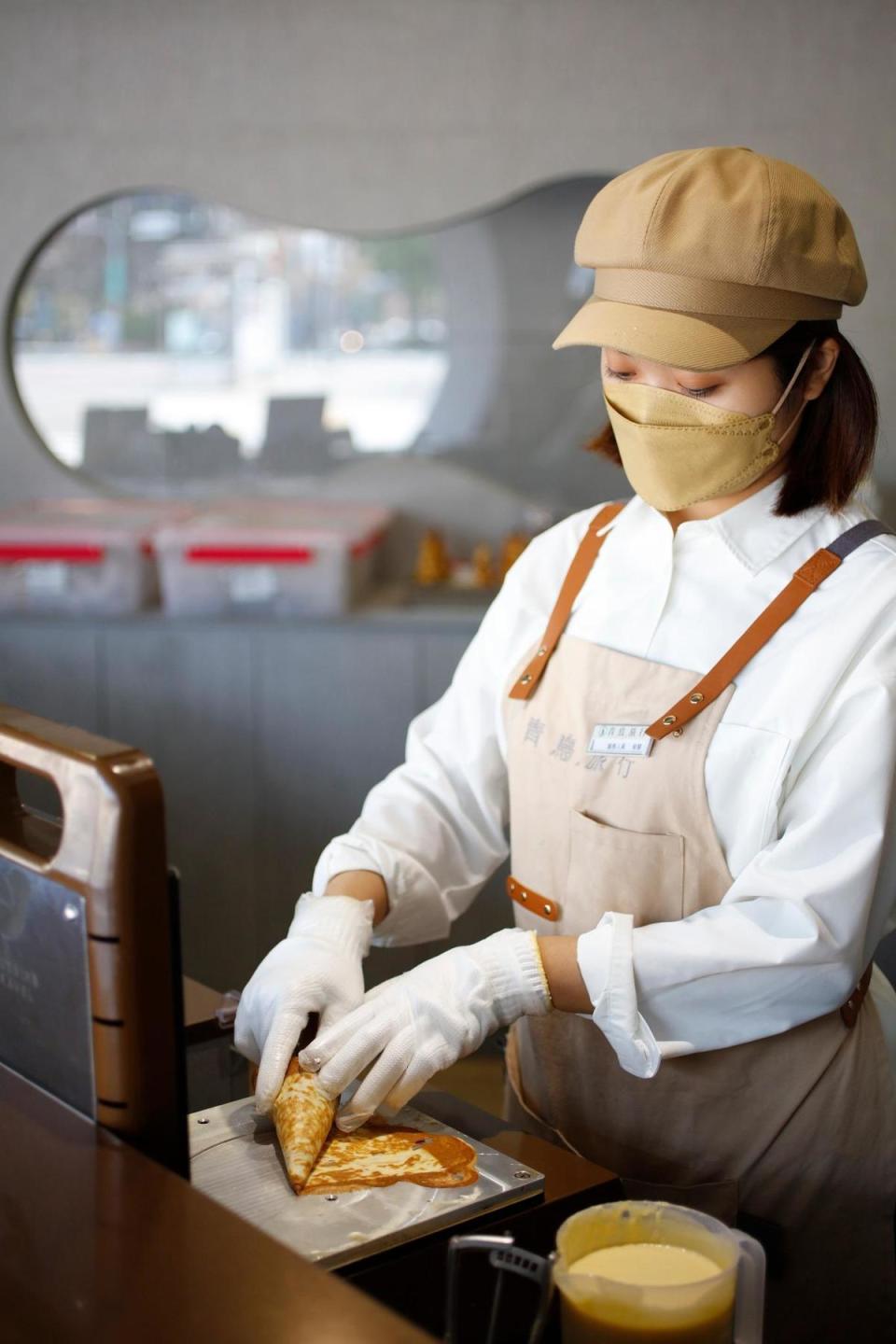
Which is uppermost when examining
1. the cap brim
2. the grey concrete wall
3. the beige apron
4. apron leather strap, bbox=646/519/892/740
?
the grey concrete wall

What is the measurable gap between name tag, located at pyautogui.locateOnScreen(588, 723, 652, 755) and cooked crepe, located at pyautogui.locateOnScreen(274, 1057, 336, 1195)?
47 centimetres

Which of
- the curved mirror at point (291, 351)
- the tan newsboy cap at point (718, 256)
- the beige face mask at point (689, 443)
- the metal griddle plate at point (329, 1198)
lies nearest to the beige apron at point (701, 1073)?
the beige face mask at point (689, 443)

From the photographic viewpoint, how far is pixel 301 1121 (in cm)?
115

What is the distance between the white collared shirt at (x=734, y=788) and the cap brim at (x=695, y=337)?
0.18m

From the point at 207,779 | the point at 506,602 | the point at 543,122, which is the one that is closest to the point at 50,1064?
the point at 506,602

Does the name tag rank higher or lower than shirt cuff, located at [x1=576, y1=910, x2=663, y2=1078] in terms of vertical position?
higher

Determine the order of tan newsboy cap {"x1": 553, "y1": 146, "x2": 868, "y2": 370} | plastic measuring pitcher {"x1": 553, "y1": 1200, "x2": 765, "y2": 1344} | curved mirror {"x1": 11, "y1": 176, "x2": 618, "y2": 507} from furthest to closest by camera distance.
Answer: curved mirror {"x1": 11, "y1": 176, "x2": 618, "y2": 507} < tan newsboy cap {"x1": 553, "y1": 146, "x2": 868, "y2": 370} < plastic measuring pitcher {"x1": 553, "y1": 1200, "x2": 765, "y2": 1344}

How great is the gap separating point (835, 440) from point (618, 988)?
63 centimetres

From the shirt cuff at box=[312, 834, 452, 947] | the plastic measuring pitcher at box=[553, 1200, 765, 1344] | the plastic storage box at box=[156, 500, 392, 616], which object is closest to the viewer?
the plastic measuring pitcher at box=[553, 1200, 765, 1344]

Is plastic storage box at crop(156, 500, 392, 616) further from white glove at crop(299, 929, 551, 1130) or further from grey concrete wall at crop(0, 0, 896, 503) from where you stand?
white glove at crop(299, 929, 551, 1130)

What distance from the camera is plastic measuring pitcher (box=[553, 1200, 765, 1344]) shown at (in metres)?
0.90

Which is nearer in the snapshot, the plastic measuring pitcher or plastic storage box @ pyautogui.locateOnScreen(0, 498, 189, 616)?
the plastic measuring pitcher

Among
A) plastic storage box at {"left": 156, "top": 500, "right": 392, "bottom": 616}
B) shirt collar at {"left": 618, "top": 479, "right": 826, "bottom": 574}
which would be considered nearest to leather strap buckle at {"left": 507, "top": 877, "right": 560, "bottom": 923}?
shirt collar at {"left": 618, "top": 479, "right": 826, "bottom": 574}

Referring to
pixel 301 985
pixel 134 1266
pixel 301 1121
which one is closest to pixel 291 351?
pixel 301 985
